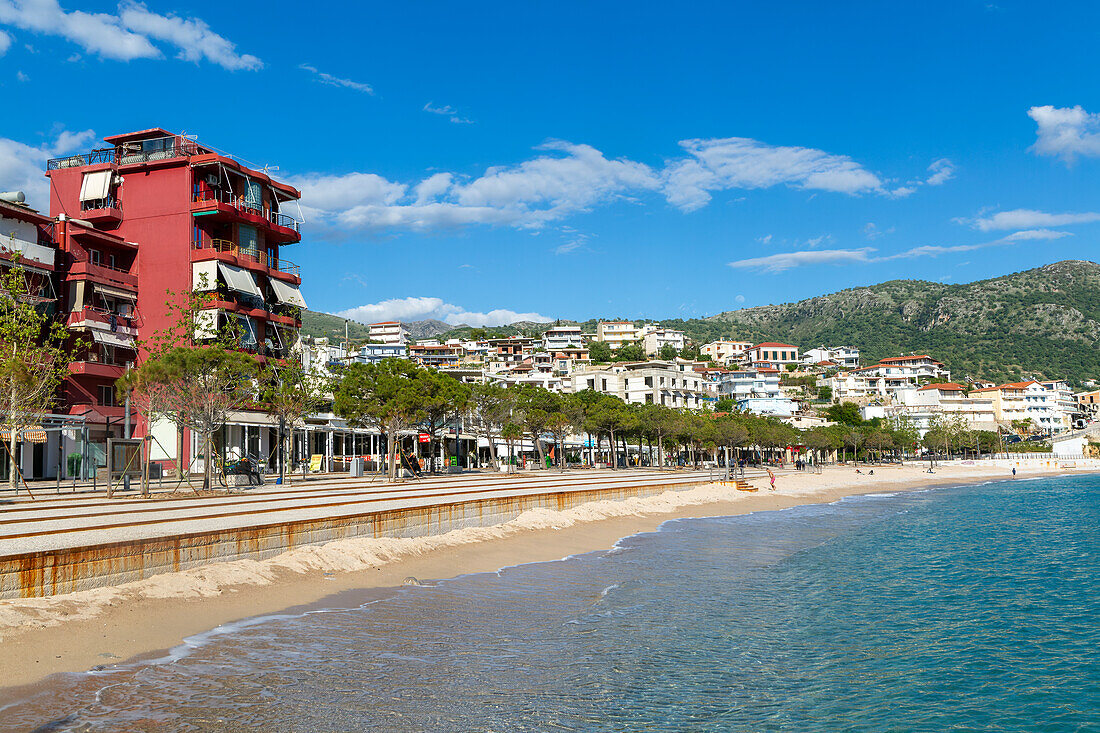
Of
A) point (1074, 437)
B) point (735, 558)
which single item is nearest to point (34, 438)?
point (735, 558)

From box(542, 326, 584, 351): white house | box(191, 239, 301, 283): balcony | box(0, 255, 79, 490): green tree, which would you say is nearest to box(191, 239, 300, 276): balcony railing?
box(191, 239, 301, 283): balcony

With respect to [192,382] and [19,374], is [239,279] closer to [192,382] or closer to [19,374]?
[192,382]

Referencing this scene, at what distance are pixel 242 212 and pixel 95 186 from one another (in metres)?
10.8

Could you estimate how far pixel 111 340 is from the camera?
163 feet

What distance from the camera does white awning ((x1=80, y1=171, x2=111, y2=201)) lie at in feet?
180

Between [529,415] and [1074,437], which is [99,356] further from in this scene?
[1074,437]

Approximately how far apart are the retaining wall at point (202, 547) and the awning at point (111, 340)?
3363 cm

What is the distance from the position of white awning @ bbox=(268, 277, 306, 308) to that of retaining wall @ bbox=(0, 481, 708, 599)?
35.4 metres

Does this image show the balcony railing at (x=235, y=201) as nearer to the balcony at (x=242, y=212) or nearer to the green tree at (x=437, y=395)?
the balcony at (x=242, y=212)

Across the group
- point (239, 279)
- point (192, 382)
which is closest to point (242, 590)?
point (192, 382)

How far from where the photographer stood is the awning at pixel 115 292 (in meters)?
50.5

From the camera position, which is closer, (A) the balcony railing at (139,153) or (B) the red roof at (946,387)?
(A) the balcony railing at (139,153)

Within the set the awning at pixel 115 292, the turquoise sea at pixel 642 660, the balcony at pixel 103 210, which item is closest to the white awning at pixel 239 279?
the awning at pixel 115 292

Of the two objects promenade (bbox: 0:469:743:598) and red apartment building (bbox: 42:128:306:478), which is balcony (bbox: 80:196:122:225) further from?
promenade (bbox: 0:469:743:598)
